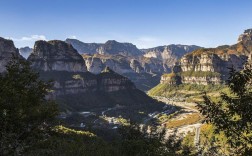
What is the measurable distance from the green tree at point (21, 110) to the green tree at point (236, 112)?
84.0 feet

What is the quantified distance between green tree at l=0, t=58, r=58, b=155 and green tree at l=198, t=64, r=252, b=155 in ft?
84.0

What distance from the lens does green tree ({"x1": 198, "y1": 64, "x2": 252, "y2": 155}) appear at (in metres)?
33.4

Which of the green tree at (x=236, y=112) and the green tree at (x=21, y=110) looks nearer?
the green tree at (x=236, y=112)

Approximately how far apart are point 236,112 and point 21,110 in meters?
28.8

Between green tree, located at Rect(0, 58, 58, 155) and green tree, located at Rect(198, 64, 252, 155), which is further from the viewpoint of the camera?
green tree, located at Rect(0, 58, 58, 155)

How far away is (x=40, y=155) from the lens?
105 metres

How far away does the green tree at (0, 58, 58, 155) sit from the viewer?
47625 millimetres

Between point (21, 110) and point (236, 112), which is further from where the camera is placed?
point (21, 110)

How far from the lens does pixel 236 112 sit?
34.0 m

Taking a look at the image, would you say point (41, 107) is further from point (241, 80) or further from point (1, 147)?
point (241, 80)

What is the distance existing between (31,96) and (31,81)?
341 cm

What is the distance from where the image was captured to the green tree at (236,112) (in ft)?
110

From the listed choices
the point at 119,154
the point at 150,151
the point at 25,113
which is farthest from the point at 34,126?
the point at 119,154

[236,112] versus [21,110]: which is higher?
[236,112]
